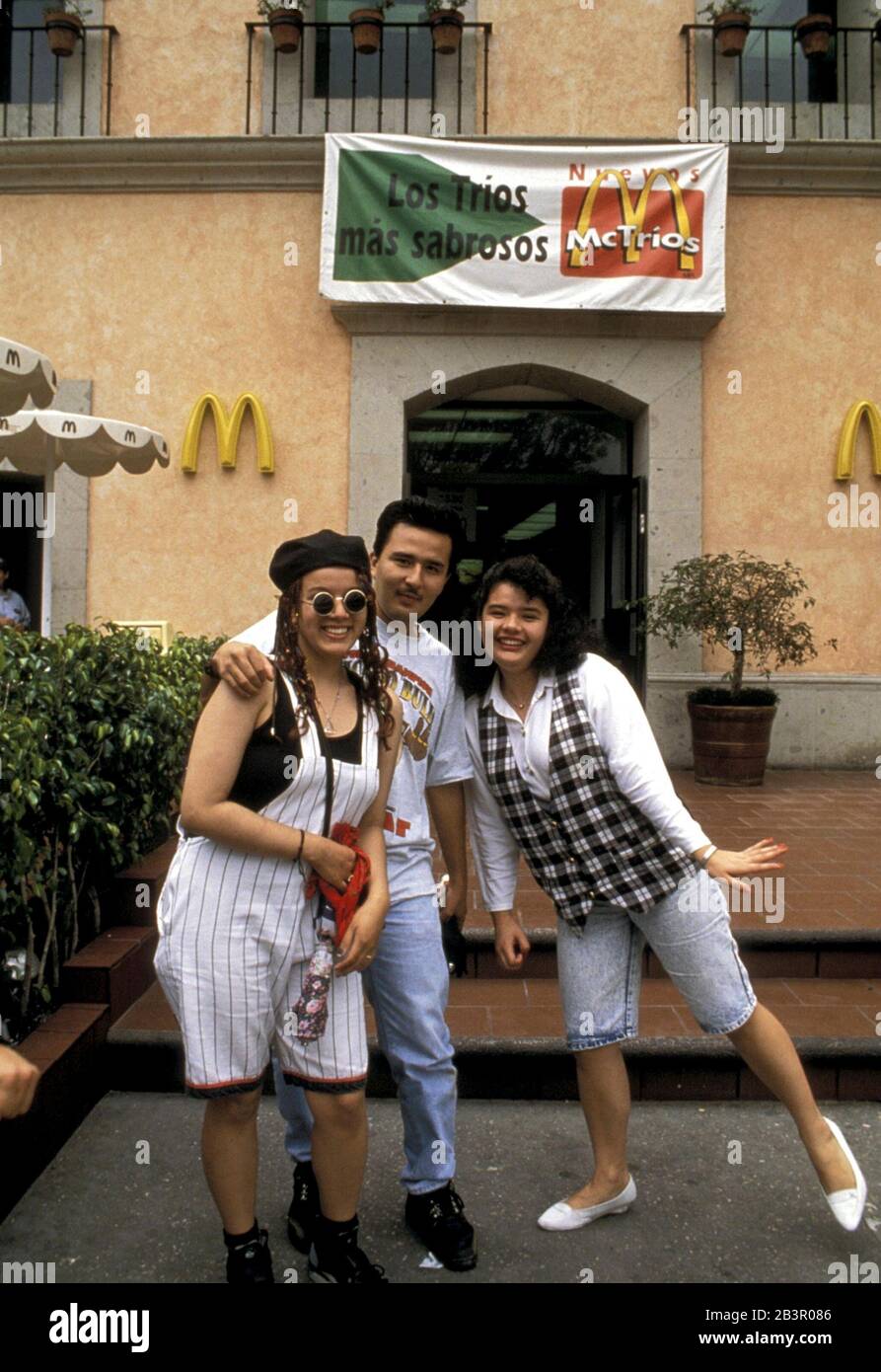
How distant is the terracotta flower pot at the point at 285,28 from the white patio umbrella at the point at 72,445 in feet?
11.9

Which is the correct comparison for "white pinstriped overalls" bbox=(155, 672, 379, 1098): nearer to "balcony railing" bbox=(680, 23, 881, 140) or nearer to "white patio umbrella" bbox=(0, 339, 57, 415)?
"white patio umbrella" bbox=(0, 339, 57, 415)

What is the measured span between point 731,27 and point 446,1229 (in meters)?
9.41

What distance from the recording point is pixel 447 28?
891 cm

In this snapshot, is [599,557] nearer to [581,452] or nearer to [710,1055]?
[581,452]

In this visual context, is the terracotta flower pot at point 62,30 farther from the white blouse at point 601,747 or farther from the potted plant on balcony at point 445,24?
the white blouse at point 601,747

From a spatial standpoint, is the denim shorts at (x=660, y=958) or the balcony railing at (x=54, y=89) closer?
the denim shorts at (x=660, y=958)

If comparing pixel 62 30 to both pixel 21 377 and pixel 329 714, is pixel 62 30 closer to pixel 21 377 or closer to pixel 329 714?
pixel 21 377

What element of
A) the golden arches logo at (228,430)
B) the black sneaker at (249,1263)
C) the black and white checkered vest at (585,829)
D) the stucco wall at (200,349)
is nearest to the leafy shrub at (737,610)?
the stucco wall at (200,349)

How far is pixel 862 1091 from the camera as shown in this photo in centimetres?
368

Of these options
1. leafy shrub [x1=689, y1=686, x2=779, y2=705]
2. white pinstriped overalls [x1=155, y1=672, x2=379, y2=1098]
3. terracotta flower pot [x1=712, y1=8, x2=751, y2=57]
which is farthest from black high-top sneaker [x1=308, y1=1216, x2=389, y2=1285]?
terracotta flower pot [x1=712, y1=8, x2=751, y2=57]

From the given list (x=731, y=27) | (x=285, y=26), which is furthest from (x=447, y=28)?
(x=731, y=27)

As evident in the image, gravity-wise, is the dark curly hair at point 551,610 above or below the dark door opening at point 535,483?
below

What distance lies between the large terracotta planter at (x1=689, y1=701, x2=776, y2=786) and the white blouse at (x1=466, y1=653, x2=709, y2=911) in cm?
556

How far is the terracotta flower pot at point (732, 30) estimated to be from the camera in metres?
8.82
